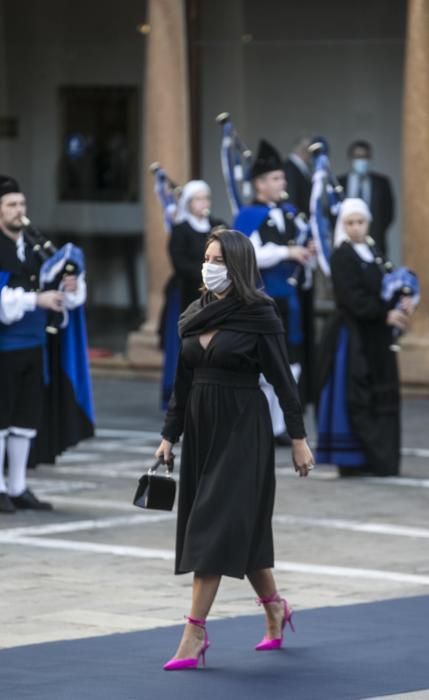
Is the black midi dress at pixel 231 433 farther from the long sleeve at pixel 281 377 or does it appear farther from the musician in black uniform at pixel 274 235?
the musician in black uniform at pixel 274 235

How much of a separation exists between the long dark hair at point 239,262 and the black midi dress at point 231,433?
0.23ft

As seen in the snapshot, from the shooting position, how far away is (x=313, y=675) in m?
8.31

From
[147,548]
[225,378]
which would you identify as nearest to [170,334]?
[147,548]

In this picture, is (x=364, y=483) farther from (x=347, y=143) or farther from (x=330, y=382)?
(x=347, y=143)

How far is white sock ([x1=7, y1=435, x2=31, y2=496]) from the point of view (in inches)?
506

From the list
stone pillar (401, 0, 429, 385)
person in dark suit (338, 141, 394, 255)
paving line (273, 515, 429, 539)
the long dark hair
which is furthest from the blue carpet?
person in dark suit (338, 141, 394, 255)

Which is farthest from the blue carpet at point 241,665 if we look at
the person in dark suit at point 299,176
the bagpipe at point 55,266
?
the person in dark suit at point 299,176

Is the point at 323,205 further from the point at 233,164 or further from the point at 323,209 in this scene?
the point at 233,164

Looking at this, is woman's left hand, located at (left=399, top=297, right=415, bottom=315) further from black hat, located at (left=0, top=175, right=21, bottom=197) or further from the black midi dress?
the black midi dress

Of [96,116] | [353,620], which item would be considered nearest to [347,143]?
[96,116]

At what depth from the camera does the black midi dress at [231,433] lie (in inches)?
340

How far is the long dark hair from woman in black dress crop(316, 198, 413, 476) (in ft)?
18.2

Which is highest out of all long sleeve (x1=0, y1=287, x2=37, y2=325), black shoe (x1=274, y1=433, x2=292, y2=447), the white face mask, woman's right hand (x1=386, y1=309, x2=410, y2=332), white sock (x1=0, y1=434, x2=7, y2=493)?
the white face mask

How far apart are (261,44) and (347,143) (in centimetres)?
124
